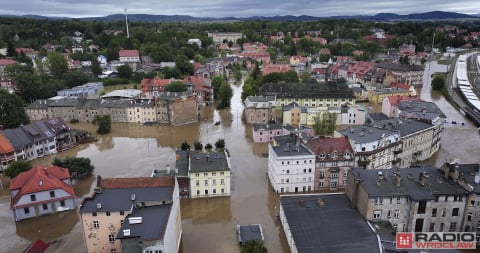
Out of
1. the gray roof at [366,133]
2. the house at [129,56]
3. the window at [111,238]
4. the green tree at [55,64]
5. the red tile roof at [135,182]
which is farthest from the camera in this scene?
the house at [129,56]

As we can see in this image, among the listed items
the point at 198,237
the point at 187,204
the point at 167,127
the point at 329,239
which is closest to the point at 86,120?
the point at 167,127

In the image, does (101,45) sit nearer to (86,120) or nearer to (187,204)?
(86,120)

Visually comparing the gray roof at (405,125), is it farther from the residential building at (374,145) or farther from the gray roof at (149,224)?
the gray roof at (149,224)

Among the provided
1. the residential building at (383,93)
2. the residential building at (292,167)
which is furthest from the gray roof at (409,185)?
the residential building at (383,93)

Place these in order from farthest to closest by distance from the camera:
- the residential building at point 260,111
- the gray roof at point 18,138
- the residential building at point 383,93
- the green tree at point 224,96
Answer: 1. the residential building at point 383,93
2. the green tree at point 224,96
3. the residential building at point 260,111
4. the gray roof at point 18,138

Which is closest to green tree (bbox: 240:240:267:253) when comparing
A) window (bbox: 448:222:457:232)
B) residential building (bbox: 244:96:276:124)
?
window (bbox: 448:222:457:232)

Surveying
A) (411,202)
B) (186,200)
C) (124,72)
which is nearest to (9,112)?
(186,200)

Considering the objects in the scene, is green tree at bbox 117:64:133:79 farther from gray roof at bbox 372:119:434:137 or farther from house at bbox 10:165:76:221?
gray roof at bbox 372:119:434:137

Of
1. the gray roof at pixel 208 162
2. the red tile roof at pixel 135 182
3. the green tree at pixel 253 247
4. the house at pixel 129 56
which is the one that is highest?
the house at pixel 129 56

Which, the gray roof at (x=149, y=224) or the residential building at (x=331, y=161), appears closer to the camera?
the gray roof at (x=149, y=224)
